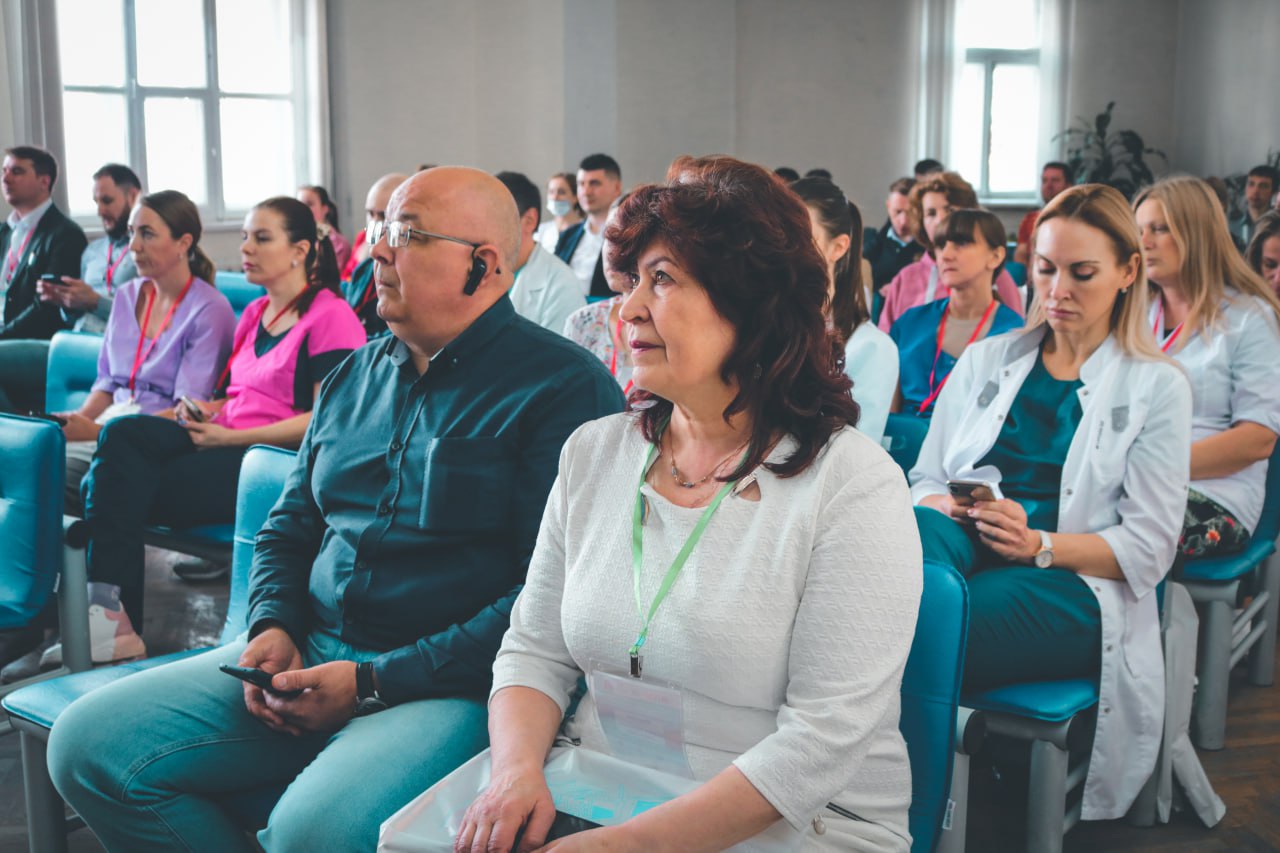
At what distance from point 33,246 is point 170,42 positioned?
134 inches

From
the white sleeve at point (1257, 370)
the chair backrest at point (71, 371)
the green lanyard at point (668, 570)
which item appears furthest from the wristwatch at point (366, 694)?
the chair backrest at point (71, 371)

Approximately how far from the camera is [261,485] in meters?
2.18

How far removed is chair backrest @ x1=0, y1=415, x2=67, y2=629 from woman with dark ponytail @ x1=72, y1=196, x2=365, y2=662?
56 centimetres

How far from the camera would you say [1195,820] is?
7.95ft

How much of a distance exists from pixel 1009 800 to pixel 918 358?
1705 millimetres

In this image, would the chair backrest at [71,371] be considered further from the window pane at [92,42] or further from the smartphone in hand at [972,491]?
the window pane at [92,42]

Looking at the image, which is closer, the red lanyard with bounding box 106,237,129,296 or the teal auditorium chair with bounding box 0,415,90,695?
the teal auditorium chair with bounding box 0,415,90,695

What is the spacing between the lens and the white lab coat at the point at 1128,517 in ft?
7.03

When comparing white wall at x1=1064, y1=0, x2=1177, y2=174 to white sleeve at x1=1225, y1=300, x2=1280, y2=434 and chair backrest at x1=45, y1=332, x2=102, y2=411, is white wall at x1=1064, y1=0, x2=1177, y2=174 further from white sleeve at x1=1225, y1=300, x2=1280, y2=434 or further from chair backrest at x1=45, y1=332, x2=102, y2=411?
chair backrest at x1=45, y1=332, x2=102, y2=411

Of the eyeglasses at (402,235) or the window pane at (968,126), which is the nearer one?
the eyeglasses at (402,235)

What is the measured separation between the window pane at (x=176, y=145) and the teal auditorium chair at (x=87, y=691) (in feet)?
24.2

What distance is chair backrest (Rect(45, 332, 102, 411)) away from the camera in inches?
153

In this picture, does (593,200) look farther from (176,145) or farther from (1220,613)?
(1220,613)

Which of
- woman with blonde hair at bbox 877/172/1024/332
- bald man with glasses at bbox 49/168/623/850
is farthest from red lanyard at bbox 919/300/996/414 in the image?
bald man with glasses at bbox 49/168/623/850
